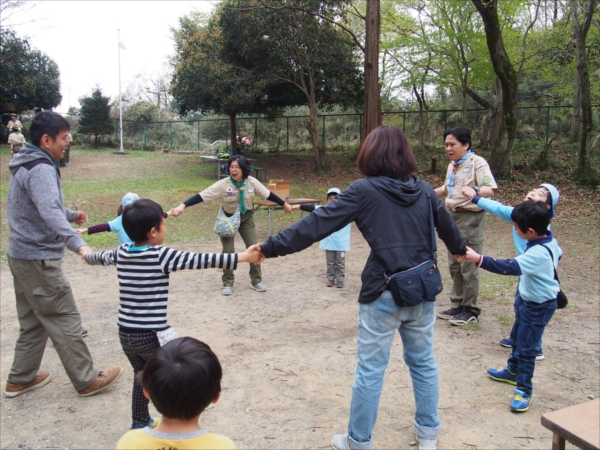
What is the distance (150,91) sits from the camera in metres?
44.3

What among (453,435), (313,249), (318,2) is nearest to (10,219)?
(453,435)

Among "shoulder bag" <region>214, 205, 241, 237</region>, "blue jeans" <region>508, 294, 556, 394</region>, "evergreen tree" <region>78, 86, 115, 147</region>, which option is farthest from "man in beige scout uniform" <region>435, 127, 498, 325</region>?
"evergreen tree" <region>78, 86, 115, 147</region>

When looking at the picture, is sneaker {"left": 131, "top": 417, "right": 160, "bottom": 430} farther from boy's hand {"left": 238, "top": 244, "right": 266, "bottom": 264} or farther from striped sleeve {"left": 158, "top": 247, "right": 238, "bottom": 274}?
boy's hand {"left": 238, "top": 244, "right": 266, "bottom": 264}

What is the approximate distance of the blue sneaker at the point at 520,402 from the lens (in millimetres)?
3430

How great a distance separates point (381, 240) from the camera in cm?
263

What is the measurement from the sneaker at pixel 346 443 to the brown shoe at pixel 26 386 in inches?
94.6

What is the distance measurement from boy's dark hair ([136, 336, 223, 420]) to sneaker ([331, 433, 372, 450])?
1.47m

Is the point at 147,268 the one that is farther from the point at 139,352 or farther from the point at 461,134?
the point at 461,134

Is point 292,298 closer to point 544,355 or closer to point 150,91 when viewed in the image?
point 544,355

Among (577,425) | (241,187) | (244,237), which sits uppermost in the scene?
(241,187)

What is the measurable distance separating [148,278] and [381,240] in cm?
130

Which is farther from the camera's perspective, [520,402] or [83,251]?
[520,402]

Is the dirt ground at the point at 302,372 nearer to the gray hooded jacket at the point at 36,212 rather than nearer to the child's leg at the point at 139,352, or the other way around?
the child's leg at the point at 139,352

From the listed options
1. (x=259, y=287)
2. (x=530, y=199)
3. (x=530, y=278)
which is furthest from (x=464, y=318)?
(x=259, y=287)
